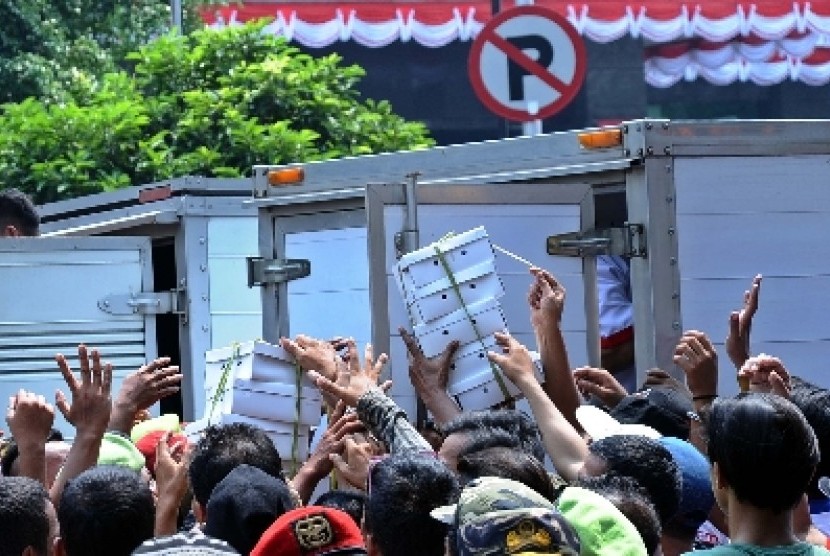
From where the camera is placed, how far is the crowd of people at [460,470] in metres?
5.03

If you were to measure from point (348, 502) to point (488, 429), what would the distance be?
0.51m

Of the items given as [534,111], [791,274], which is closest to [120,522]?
[791,274]

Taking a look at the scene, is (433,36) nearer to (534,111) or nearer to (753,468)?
(534,111)

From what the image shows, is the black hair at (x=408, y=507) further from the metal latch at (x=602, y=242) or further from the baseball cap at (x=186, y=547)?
the metal latch at (x=602, y=242)

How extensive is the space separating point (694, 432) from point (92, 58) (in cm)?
1348

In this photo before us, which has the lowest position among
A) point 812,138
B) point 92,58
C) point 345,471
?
point 345,471

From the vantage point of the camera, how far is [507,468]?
19.4ft

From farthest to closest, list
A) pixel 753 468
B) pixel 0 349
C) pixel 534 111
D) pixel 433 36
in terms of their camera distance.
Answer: pixel 433 36 → pixel 534 111 → pixel 0 349 → pixel 753 468

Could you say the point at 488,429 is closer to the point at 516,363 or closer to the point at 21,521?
the point at 516,363

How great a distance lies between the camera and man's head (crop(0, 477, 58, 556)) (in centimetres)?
554

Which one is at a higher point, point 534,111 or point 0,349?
point 534,111

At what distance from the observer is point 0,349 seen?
35.7 ft

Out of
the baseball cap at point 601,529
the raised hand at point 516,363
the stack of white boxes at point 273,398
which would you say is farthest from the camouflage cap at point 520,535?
the stack of white boxes at point 273,398

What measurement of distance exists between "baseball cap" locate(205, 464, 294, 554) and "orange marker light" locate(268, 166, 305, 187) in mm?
3895
